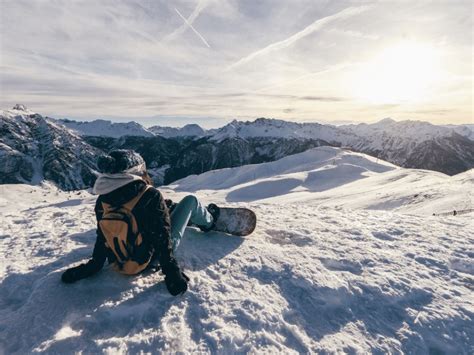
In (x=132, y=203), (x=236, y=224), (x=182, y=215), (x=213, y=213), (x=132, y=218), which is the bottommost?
(x=236, y=224)

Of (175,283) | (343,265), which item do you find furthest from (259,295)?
(343,265)

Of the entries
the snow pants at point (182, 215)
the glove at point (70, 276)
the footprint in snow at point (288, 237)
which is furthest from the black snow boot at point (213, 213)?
the glove at point (70, 276)

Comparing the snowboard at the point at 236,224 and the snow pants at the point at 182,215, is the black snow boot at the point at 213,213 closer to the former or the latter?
the snowboard at the point at 236,224

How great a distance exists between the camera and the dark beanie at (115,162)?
13.3 ft

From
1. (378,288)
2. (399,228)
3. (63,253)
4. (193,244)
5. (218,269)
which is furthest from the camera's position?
(399,228)

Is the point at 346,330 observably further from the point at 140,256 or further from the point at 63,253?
the point at 63,253

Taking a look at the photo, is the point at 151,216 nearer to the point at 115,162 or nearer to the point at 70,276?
the point at 115,162

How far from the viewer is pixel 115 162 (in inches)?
161

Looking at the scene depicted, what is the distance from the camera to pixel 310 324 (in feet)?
13.5

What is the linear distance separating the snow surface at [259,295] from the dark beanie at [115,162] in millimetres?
1719

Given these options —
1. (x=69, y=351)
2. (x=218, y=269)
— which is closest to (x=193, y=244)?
(x=218, y=269)

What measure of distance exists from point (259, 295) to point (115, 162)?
8.83 ft

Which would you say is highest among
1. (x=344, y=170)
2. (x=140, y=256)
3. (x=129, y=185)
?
(x=129, y=185)

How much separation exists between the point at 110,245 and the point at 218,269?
179 cm
